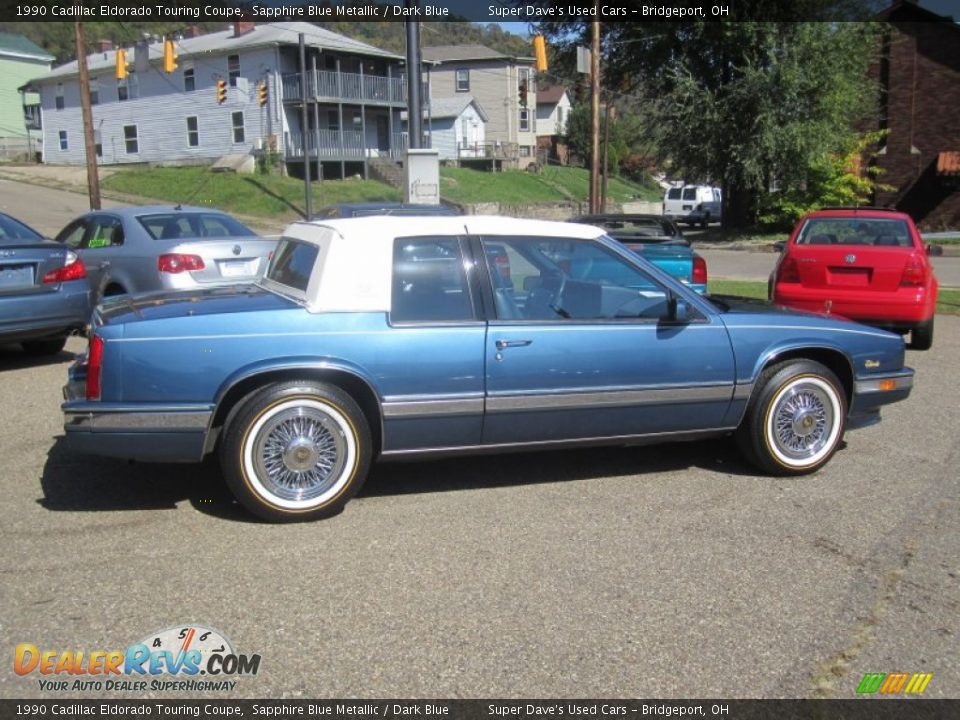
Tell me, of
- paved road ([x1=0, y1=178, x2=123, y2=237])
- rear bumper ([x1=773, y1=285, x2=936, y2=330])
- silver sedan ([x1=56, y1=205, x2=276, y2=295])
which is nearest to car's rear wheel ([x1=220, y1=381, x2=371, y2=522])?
silver sedan ([x1=56, y1=205, x2=276, y2=295])

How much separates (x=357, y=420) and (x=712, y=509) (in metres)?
2.01

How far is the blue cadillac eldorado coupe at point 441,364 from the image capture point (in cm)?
461

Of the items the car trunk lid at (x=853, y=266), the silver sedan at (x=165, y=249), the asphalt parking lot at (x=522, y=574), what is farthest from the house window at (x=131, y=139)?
the asphalt parking lot at (x=522, y=574)

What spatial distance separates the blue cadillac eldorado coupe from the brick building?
96.8 feet

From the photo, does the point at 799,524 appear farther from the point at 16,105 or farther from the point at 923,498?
the point at 16,105

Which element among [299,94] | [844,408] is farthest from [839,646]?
[299,94]

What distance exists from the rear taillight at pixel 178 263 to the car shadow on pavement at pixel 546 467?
4516 millimetres

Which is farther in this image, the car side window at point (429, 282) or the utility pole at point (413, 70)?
the utility pole at point (413, 70)

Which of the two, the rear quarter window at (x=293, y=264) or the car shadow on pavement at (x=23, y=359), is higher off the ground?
the rear quarter window at (x=293, y=264)

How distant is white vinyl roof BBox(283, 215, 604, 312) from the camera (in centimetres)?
486

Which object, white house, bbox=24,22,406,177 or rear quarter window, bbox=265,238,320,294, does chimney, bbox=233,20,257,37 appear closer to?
white house, bbox=24,22,406,177

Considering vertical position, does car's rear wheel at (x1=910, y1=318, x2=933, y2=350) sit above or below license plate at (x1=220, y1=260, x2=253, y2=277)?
below

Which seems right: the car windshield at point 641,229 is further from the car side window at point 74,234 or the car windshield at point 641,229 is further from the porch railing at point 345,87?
the porch railing at point 345,87

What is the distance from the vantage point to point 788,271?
1032 cm
